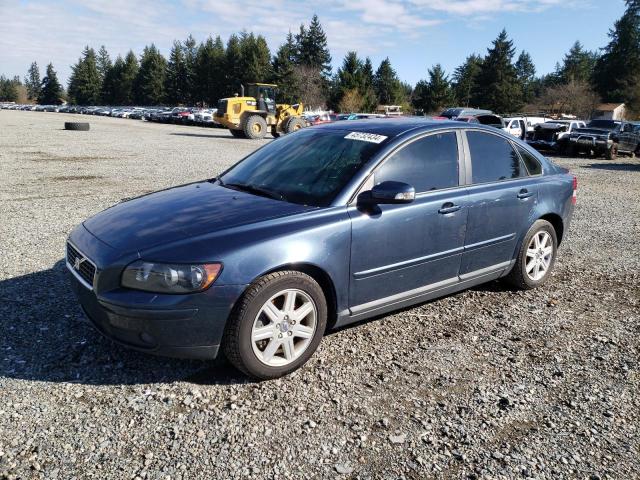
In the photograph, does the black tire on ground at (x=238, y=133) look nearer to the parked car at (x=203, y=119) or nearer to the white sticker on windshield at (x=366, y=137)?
the parked car at (x=203, y=119)

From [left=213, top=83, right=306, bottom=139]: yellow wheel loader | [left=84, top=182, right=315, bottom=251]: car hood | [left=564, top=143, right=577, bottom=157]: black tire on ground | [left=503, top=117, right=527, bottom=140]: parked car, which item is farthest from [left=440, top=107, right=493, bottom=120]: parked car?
[left=84, top=182, right=315, bottom=251]: car hood

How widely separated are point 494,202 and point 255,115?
23621 millimetres

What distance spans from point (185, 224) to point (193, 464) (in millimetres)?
1468

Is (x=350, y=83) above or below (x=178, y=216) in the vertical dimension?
above

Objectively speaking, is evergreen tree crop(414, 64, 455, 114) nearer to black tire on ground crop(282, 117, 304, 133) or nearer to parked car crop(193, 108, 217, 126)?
parked car crop(193, 108, 217, 126)

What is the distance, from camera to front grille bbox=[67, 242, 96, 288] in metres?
3.24

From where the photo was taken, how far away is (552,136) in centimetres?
2362

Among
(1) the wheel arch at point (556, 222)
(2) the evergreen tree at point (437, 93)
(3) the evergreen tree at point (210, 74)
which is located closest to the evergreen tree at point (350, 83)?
(2) the evergreen tree at point (437, 93)

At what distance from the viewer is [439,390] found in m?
3.27

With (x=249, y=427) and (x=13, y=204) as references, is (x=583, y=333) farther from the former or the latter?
(x=13, y=204)

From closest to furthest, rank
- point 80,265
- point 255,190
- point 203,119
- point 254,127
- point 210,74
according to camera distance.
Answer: point 80,265 → point 255,190 → point 254,127 → point 203,119 → point 210,74

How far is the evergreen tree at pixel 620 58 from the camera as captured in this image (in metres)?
71.5

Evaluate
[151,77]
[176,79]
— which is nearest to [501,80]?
[176,79]

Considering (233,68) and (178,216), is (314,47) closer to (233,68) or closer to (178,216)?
(233,68)
